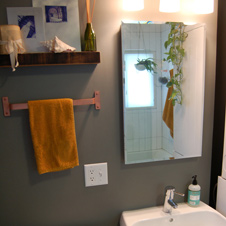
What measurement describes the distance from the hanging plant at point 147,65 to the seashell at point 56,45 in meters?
0.38

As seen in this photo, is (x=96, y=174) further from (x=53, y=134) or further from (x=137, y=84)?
(x=137, y=84)

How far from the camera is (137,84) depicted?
3.80ft

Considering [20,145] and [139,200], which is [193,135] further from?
[20,145]

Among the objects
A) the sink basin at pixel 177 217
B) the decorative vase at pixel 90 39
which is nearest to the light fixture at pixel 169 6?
the decorative vase at pixel 90 39

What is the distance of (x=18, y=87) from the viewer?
106 centimetres

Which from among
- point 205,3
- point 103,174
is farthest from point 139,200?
point 205,3

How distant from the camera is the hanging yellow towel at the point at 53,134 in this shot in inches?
41.1

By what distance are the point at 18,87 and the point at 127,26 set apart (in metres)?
0.64

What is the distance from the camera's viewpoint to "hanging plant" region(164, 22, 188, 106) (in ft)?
3.86

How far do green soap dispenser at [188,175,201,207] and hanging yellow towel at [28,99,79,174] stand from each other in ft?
2.35

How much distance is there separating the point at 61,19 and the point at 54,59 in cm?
20

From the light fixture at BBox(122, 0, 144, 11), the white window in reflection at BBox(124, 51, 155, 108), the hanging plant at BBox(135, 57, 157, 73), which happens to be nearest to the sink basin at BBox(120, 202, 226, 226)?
the white window in reflection at BBox(124, 51, 155, 108)

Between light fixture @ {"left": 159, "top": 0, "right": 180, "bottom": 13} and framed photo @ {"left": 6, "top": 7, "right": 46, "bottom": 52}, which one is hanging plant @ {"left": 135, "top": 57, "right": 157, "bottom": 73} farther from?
framed photo @ {"left": 6, "top": 7, "right": 46, "bottom": 52}

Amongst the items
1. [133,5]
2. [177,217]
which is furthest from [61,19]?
[177,217]
